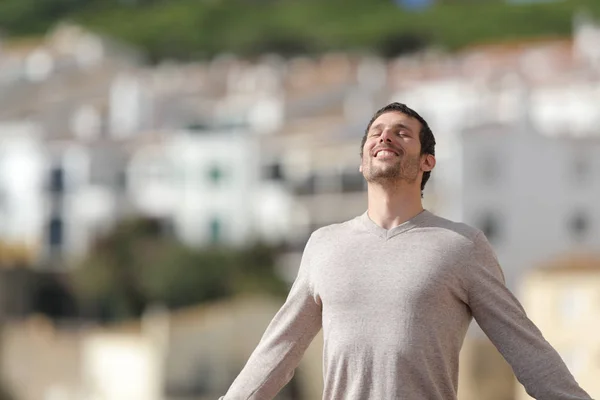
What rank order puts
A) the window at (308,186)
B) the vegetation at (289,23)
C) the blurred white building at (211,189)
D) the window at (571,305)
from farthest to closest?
1. the vegetation at (289,23)
2. the blurred white building at (211,189)
3. the window at (308,186)
4. the window at (571,305)

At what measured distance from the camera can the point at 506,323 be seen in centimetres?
254

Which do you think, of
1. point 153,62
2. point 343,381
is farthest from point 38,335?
point 153,62

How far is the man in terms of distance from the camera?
248 cm

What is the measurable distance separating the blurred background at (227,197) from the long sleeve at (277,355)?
2015 cm

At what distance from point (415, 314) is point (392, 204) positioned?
0.70 ft

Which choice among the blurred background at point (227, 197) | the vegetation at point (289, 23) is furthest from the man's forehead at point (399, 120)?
the vegetation at point (289, 23)

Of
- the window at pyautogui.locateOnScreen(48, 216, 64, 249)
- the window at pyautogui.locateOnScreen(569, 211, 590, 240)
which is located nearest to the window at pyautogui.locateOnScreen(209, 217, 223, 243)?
the window at pyautogui.locateOnScreen(48, 216, 64, 249)

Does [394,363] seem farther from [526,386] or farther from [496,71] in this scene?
[496,71]

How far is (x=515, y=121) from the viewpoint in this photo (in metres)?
38.6

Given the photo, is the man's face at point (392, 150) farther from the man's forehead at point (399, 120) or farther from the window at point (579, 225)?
the window at point (579, 225)

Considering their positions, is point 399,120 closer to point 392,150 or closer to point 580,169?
point 392,150

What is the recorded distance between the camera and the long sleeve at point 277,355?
2.66 metres

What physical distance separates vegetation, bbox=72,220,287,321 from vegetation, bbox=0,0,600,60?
39797 millimetres

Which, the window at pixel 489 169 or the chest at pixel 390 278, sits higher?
the chest at pixel 390 278
